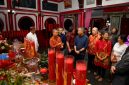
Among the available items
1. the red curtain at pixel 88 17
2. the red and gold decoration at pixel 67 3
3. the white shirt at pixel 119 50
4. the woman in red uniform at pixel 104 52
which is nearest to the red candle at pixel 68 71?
the white shirt at pixel 119 50

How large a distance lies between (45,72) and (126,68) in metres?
0.96

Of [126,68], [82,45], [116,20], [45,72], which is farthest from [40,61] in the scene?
[116,20]

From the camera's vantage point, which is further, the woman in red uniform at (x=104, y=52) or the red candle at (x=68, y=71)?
the woman in red uniform at (x=104, y=52)

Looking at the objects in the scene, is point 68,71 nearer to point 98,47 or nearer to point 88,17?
point 98,47

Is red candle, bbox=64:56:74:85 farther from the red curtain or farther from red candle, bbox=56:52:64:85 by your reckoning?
the red curtain

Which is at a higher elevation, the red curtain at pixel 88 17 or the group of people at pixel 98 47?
the red curtain at pixel 88 17

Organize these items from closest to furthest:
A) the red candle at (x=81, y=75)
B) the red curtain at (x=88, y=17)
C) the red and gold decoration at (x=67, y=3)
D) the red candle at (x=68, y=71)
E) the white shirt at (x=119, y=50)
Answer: the red candle at (x=81, y=75) → the red candle at (x=68, y=71) → the white shirt at (x=119, y=50) → the red curtain at (x=88, y=17) → the red and gold decoration at (x=67, y=3)

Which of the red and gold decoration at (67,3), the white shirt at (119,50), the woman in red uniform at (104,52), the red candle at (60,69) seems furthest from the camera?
the red and gold decoration at (67,3)

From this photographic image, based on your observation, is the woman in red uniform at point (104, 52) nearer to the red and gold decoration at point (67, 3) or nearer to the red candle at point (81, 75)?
the red candle at point (81, 75)

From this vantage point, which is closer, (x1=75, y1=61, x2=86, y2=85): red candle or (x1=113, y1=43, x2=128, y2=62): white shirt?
(x1=75, y1=61, x2=86, y2=85): red candle

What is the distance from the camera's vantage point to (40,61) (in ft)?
6.75

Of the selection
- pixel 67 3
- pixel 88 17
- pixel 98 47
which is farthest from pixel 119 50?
pixel 67 3

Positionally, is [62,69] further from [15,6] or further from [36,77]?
[15,6]

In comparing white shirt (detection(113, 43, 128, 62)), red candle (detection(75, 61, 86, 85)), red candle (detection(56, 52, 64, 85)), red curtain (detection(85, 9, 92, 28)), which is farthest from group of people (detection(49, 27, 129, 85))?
red curtain (detection(85, 9, 92, 28))
